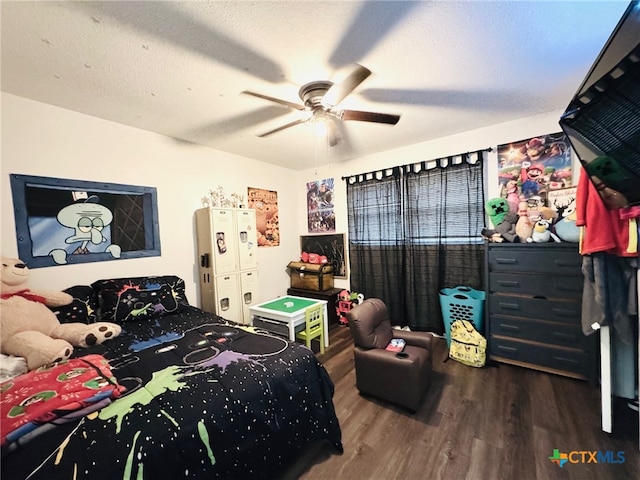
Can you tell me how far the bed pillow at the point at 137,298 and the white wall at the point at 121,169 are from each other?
0.26 m

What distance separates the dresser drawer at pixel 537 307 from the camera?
210 centimetres

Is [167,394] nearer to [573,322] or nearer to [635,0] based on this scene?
[635,0]

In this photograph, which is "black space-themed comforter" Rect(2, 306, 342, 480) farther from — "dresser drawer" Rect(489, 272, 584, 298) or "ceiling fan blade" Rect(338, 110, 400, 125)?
"dresser drawer" Rect(489, 272, 584, 298)

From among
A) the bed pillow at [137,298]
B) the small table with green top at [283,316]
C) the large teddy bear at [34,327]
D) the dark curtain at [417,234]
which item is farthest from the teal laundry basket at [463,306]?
the large teddy bear at [34,327]

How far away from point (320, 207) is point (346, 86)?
260 centimetres

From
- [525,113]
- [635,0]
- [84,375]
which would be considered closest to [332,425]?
[84,375]

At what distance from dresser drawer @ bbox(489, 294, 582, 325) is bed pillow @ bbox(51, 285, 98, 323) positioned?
11.8 ft

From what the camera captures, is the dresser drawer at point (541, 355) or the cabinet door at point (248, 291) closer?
the dresser drawer at point (541, 355)

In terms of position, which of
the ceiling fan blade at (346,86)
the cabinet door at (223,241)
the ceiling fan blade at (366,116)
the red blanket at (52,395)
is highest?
the ceiling fan blade at (346,86)

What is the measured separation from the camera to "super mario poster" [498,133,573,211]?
8.05 ft

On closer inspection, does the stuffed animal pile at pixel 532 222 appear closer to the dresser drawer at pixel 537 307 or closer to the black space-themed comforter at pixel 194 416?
the dresser drawer at pixel 537 307

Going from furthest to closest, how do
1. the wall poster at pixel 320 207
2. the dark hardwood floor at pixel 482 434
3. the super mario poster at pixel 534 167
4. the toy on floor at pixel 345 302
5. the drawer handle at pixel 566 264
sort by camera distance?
the wall poster at pixel 320 207
the toy on floor at pixel 345 302
the super mario poster at pixel 534 167
the drawer handle at pixel 566 264
the dark hardwood floor at pixel 482 434

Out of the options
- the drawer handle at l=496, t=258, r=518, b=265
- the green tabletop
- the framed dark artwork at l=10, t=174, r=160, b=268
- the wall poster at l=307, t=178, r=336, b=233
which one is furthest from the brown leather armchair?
the framed dark artwork at l=10, t=174, r=160, b=268

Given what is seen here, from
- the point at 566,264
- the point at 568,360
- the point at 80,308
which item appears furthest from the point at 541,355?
the point at 80,308
